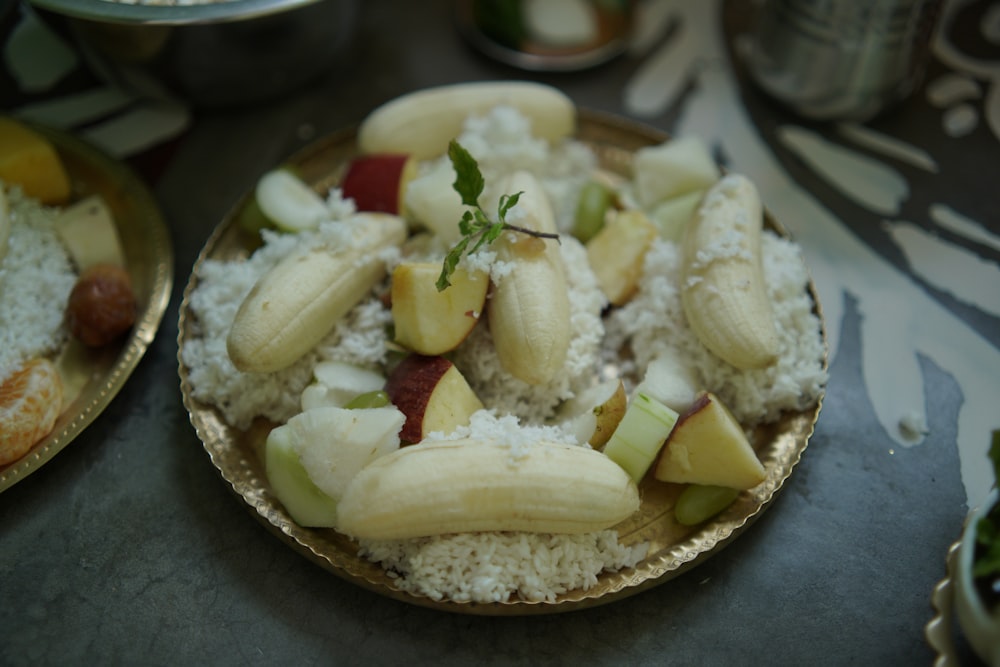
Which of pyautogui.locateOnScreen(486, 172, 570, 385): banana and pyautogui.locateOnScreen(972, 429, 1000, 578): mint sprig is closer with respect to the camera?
pyautogui.locateOnScreen(972, 429, 1000, 578): mint sprig

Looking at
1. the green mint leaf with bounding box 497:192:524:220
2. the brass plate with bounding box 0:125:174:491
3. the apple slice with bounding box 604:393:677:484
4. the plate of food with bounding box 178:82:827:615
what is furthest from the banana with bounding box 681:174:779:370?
the brass plate with bounding box 0:125:174:491

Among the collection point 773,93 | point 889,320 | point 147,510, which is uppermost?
point 773,93

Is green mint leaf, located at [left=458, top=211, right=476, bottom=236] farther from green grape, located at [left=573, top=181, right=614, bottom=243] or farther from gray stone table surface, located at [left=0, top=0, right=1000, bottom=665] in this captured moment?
gray stone table surface, located at [left=0, top=0, right=1000, bottom=665]

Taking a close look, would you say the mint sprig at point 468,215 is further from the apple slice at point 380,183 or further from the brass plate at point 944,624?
the brass plate at point 944,624

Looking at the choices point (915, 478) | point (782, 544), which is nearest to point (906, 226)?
point (915, 478)

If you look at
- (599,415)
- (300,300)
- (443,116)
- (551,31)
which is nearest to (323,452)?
(300,300)

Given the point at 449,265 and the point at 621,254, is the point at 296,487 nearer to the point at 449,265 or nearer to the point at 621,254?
the point at 449,265

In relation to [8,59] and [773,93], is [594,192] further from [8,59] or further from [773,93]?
[8,59]
